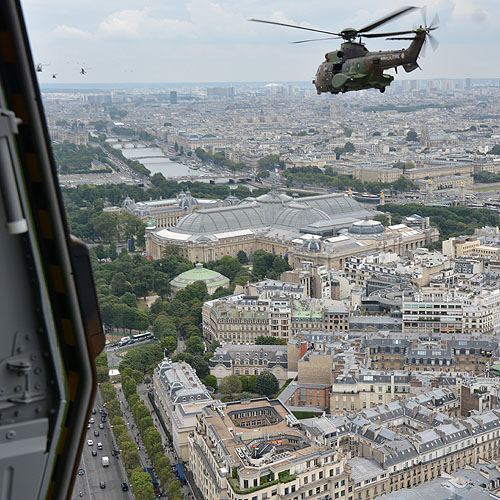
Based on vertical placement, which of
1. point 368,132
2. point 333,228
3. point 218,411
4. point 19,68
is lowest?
point 368,132

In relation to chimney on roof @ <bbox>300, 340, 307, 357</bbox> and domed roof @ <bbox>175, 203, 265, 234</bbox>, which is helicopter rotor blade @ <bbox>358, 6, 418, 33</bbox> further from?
domed roof @ <bbox>175, 203, 265, 234</bbox>

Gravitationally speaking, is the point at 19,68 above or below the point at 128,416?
above

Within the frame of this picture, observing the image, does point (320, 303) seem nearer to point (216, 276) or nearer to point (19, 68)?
point (216, 276)

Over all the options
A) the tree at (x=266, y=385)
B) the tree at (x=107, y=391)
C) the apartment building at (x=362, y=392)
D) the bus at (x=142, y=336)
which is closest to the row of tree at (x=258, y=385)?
the tree at (x=266, y=385)

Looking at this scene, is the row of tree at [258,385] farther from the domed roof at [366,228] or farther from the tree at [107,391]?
the domed roof at [366,228]

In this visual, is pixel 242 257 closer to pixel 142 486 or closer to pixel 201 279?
pixel 201 279

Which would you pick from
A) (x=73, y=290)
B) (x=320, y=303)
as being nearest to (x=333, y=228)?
(x=320, y=303)

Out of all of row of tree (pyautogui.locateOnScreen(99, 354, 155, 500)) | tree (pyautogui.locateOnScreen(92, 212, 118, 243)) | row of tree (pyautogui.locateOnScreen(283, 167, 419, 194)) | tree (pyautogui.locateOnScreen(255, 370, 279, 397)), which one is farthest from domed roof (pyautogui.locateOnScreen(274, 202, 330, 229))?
row of tree (pyautogui.locateOnScreen(99, 354, 155, 500))

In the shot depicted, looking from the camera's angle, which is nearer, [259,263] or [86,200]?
[259,263]
